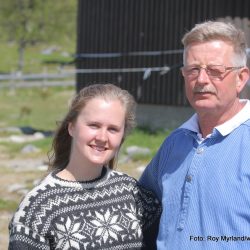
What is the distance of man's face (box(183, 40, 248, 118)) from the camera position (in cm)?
304

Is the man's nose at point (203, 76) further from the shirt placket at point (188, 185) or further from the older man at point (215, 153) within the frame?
the shirt placket at point (188, 185)

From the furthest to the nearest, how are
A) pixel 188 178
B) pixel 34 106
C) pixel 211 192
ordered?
pixel 34 106 < pixel 188 178 < pixel 211 192

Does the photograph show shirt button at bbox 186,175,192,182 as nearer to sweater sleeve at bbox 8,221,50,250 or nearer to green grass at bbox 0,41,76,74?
sweater sleeve at bbox 8,221,50,250

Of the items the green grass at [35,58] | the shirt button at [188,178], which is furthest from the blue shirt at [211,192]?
the green grass at [35,58]

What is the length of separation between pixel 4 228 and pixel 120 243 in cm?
481

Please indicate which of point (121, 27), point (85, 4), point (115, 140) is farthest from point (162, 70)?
point (115, 140)

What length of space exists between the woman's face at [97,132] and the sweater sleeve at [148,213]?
11.2 inches

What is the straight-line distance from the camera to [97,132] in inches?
129

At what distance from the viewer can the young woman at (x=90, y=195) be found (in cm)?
315

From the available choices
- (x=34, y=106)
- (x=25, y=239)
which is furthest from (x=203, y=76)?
(x=34, y=106)

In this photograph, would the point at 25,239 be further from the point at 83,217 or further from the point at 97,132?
the point at 97,132

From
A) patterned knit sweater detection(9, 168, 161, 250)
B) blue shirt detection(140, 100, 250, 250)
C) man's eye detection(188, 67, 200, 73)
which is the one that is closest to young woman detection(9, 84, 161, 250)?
patterned knit sweater detection(9, 168, 161, 250)

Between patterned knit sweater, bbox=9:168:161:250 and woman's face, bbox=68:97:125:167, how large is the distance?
0.45 ft

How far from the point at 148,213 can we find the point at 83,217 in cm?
42
